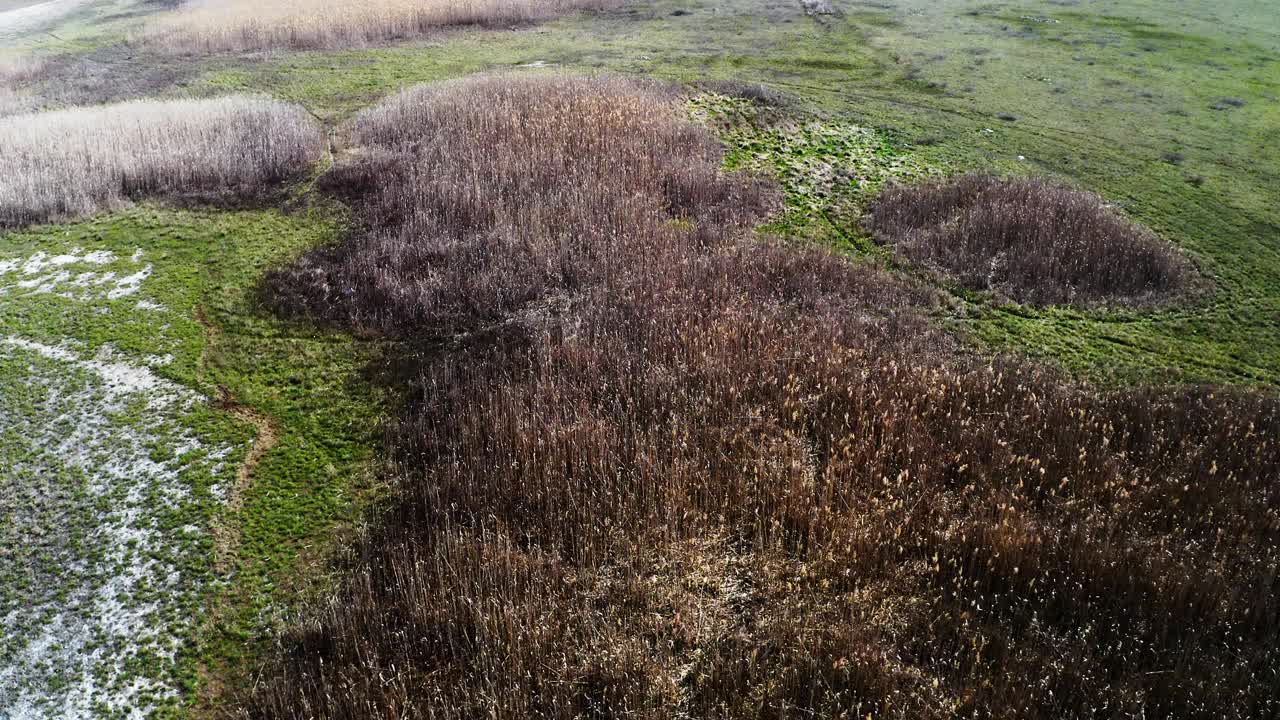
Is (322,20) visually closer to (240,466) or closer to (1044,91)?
(1044,91)

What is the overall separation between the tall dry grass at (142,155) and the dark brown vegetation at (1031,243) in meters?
8.84

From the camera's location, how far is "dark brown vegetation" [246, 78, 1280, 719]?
4.86 meters

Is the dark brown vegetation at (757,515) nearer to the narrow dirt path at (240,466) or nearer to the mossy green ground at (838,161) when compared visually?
the mossy green ground at (838,161)

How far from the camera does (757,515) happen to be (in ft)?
19.7

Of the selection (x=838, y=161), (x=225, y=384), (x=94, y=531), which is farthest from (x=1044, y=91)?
(x=94, y=531)

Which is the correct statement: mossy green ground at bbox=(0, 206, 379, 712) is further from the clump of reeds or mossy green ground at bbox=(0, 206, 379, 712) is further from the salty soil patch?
the clump of reeds

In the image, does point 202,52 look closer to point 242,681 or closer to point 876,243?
point 876,243

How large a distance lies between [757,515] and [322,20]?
68.9 feet

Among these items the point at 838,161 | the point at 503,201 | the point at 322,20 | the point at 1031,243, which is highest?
the point at 322,20

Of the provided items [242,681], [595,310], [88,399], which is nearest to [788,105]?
[595,310]

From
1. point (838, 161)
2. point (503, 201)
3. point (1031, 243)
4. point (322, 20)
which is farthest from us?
point (322, 20)

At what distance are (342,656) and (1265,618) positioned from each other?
577 centimetres

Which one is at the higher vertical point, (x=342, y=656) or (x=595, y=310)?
(x=595, y=310)

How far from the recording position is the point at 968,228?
10836mm
